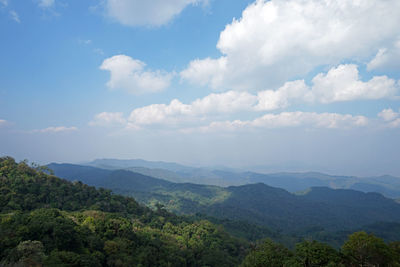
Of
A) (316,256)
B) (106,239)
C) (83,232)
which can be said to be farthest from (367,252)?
(83,232)

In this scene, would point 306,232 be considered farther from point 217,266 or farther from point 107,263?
point 107,263

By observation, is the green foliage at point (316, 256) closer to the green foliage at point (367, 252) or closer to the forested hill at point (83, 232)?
the green foliage at point (367, 252)

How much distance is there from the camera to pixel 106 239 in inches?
1513

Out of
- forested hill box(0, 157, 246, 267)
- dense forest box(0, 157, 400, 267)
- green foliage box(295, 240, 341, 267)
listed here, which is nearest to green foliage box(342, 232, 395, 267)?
dense forest box(0, 157, 400, 267)

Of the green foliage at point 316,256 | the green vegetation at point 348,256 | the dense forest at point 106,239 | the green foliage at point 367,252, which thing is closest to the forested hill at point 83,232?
the dense forest at point 106,239

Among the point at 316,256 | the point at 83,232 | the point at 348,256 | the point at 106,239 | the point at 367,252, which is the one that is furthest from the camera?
the point at 106,239

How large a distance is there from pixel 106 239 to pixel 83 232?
425 cm

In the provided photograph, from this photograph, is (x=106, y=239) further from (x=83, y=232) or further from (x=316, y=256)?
(x=316, y=256)

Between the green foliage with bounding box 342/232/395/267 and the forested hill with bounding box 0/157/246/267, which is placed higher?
the green foliage with bounding box 342/232/395/267

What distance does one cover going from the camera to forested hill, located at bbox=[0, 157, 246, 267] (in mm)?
26591

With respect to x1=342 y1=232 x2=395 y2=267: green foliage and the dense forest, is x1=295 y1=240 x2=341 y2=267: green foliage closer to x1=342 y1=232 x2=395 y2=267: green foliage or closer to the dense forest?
the dense forest

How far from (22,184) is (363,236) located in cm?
7277

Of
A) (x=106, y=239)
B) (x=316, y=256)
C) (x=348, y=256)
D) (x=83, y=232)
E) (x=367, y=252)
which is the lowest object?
(x=106, y=239)

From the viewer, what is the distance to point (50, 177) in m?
67.0
